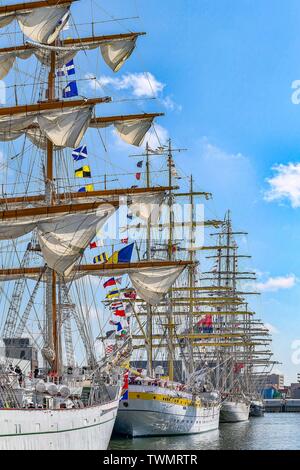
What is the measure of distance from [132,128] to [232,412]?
48133 millimetres

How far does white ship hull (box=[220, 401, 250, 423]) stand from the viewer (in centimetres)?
9444

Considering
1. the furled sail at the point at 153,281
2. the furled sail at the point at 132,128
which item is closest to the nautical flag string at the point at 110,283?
the furled sail at the point at 153,281

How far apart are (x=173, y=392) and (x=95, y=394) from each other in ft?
50.9

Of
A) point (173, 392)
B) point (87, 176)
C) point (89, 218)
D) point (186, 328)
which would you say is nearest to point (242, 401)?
point (186, 328)

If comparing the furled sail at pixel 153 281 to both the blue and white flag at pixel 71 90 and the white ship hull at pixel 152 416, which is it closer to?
the white ship hull at pixel 152 416

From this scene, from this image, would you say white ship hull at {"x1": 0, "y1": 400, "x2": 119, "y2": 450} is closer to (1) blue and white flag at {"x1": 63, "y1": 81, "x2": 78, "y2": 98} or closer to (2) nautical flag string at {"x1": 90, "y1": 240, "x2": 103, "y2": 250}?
(2) nautical flag string at {"x1": 90, "y1": 240, "x2": 103, "y2": 250}

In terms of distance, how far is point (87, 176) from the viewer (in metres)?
54.0

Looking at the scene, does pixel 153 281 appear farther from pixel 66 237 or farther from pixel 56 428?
pixel 56 428

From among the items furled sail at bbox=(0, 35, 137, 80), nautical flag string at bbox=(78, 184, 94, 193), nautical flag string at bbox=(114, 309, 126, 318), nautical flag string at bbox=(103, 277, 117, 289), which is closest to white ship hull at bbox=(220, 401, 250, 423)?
nautical flag string at bbox=(103, 277, 117, 289)

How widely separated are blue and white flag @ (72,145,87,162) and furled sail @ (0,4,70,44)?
710 cm

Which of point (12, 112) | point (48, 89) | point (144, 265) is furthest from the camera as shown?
point (144, 265)

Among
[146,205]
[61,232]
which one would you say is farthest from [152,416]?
[61,232]

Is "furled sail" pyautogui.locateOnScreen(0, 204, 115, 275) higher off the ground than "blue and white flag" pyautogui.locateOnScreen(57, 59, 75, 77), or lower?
lower
